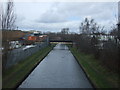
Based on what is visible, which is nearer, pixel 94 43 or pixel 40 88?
pixel 40 88

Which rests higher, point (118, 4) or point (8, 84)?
point (118, 4)

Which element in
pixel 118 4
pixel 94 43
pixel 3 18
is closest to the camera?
pixel 3 18

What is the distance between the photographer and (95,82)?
41.2 ft

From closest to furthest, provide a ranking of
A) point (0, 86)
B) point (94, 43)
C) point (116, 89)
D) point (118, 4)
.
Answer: point (116, 89)
point (0, 86)
point (118, 4)
point (94, 43)

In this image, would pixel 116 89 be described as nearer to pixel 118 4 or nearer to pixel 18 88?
pixel 18 88

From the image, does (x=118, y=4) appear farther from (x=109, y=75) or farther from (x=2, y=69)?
(x=2, y=69)

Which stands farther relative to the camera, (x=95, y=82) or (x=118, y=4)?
(x=118, y=4)

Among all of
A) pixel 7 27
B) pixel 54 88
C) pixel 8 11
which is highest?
pixel 8 11

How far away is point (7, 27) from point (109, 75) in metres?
7.03

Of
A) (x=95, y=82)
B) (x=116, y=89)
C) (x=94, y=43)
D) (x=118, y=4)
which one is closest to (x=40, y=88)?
(x=95, y=82)

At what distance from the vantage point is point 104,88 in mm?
10867

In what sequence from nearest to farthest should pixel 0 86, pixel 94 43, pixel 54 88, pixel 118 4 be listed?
pixel 0 86 → pixel 54 88 → pixel 118 4 → pixel 94 43

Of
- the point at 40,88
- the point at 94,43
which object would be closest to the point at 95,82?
the point at 40,88

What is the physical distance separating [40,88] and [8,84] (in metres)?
1.63
